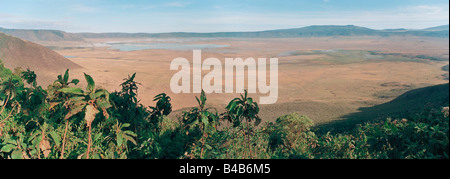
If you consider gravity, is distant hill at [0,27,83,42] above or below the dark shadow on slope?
above

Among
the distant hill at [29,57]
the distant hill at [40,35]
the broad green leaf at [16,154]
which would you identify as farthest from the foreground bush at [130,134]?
the distant hill at [40,35]

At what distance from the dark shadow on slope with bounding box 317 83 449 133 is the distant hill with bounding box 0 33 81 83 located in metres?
43.8

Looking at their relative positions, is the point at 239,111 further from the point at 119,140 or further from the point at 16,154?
the point at 16,154

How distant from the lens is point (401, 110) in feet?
81.8

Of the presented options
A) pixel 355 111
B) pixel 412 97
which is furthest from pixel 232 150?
pixel 412 97

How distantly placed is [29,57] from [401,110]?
55599 millimetres

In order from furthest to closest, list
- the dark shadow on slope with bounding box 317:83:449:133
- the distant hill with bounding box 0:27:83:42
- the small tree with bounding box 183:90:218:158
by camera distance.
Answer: the distant hill with bounding box 0:27:83:42
the dark shadow on slope with bounding box 317:83:449:133
the small tree with bounding box 183:90:218:158

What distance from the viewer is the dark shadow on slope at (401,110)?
2143 cm

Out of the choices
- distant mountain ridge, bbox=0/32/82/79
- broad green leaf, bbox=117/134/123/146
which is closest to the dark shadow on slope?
broad green leaf, bbox=117/134/123/146

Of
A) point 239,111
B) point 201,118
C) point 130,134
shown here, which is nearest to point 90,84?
point 130,134

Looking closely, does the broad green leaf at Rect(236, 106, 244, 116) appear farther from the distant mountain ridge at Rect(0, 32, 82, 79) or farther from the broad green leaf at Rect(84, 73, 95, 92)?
the distant mountain ridge at Rect(0, 32, 82, 79)

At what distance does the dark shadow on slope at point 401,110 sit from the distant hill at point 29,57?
4376 cm

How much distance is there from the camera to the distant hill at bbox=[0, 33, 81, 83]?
4634 centimetres

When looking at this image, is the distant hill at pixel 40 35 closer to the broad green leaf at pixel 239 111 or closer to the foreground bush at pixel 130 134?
the foreground bush at pixel 130 134
